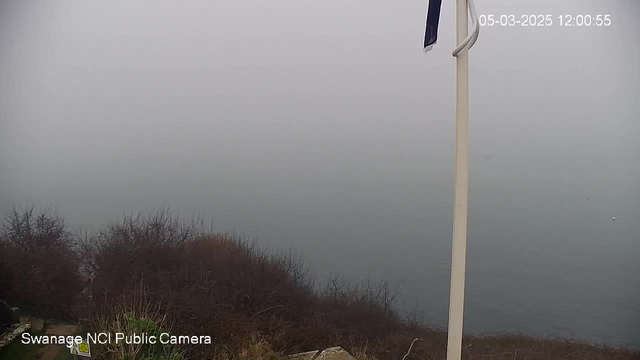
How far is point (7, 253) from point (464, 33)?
5475mm

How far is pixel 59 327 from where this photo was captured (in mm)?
4270

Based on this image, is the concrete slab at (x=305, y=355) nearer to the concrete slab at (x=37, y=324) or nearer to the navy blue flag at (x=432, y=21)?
the concrete slab at (x=37, y=324)

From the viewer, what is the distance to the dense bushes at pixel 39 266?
442 cm

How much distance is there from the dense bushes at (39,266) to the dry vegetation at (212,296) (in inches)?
0.4

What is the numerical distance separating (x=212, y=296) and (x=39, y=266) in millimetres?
2136

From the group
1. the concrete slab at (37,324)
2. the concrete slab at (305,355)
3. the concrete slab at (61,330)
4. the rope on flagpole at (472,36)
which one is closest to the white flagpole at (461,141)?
the rope on flagpole at (472,36)

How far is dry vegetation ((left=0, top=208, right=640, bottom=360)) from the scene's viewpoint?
409cm

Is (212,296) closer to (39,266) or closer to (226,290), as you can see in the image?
(226,290)

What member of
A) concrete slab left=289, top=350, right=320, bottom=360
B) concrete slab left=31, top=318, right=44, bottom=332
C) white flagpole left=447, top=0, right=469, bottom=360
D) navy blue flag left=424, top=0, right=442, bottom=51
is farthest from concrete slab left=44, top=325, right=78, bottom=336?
navy blue flag left=424, top=0, right=442, bottom=51

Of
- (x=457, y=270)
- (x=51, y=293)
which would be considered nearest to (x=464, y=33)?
(x=457, y=270)

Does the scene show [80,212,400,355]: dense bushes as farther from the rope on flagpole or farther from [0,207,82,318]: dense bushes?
the rope on flagpole

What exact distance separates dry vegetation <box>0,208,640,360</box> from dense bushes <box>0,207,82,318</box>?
0.04 feet

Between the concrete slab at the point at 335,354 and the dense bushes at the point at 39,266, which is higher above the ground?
the dense bushes at the point at 39,266

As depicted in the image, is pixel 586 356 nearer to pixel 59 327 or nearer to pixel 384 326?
pixel 384 326
